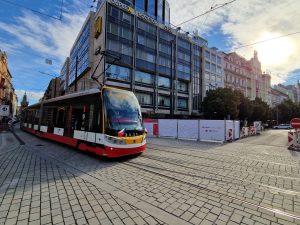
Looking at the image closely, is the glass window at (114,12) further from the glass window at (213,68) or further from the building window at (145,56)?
the glass window at (213,68)

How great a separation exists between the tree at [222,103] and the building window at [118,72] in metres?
17.8

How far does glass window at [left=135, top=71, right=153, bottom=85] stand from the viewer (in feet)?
121

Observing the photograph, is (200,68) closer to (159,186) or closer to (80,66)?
(80,66)

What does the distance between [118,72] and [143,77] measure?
606 centimetres

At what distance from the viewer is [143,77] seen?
38.2m

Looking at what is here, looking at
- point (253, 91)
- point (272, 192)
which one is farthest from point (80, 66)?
point (253, 91)

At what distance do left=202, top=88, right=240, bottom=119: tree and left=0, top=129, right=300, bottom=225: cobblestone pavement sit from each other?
102 feet

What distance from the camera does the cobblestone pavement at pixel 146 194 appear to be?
11.6 feet

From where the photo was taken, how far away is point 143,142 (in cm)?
912

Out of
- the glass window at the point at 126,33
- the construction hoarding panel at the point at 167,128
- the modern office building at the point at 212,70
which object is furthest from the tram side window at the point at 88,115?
the modern office building at the point at 212,70

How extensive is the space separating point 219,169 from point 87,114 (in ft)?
20.5

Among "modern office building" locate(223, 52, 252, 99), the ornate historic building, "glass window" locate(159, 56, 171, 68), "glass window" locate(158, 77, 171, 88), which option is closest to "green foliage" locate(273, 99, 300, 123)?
"modern office building" locate(223, 52, 252, 99)

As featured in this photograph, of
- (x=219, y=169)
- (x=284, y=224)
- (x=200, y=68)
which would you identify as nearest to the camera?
(x=284, y=224)

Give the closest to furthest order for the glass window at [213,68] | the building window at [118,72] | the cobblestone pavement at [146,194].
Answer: the cobblestone pavement at [146,194] → the building window at [118,72] → the glass window at [213,68]
